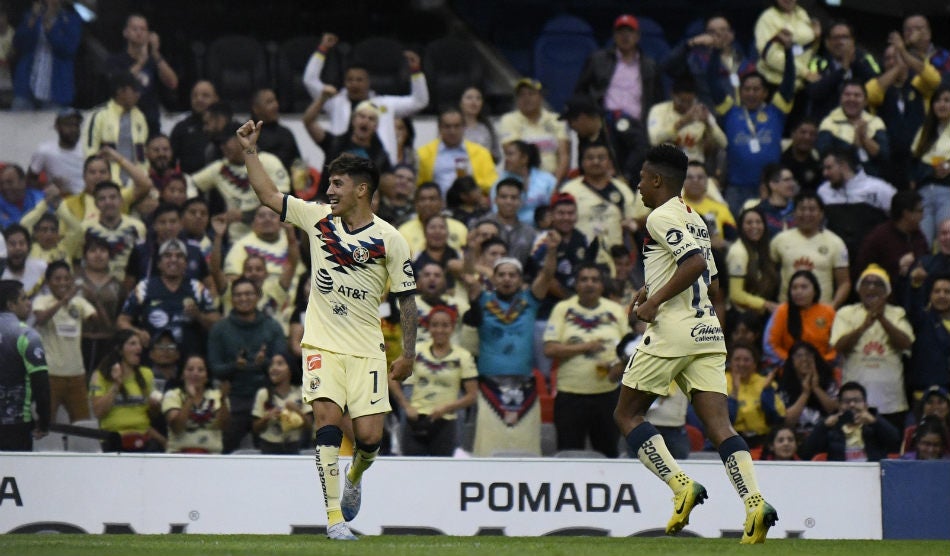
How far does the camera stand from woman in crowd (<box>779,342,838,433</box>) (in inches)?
569

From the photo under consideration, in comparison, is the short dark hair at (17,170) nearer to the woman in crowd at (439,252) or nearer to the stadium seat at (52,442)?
the stadium seat at (52,442)

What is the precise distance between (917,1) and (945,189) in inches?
271

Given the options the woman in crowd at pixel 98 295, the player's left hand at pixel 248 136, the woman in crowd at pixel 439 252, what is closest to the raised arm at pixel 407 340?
the player's left hand at pixel 248 136

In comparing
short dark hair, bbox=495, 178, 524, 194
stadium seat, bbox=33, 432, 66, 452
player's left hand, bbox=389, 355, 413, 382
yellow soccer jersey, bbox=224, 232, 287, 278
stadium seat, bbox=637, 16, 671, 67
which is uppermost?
stadium seat, bbox=637, 16, 671, 67

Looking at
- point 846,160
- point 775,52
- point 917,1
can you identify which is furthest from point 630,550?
point 917,1

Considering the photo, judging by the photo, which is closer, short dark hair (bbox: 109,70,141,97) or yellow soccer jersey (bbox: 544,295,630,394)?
yellow soccer jersey (bbox: 544,295,630,394)

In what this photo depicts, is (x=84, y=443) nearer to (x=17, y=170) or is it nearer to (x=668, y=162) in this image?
(x=17, y=170)

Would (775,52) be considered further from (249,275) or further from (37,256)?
(37,256)

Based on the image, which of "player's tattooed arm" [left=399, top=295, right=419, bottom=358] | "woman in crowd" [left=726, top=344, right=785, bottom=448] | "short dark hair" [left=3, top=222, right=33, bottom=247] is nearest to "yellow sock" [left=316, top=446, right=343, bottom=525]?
"player's tattooed arm" [left=399, top=295, right=419, bottom=358]

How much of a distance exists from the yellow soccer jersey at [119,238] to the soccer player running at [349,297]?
19.8ft

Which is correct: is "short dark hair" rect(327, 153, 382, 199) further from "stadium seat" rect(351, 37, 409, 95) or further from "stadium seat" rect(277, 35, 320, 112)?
"stadium seat" rect(277, 35, 320, 112)

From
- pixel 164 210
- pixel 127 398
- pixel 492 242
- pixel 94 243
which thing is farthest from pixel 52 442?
pixel 492 242

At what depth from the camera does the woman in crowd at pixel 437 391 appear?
555 inches

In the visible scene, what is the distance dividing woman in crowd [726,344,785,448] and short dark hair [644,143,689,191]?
192 inches
